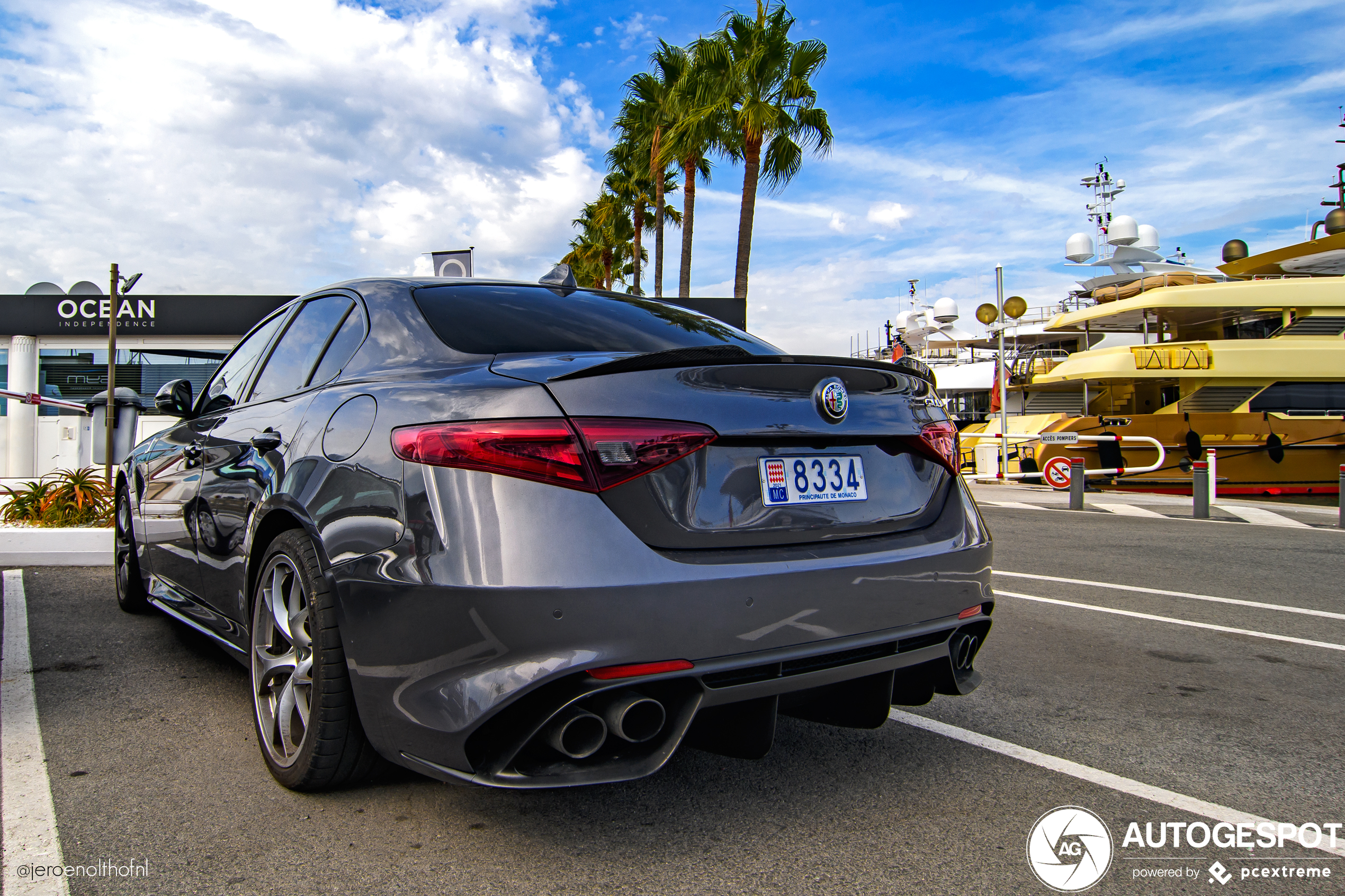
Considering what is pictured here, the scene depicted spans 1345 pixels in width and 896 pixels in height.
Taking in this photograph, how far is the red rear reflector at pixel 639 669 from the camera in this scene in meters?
1.95

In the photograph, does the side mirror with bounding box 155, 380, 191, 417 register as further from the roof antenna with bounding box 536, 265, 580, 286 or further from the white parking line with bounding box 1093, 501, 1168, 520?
the white parking line with bounding box 1093, 501, 1168, 520

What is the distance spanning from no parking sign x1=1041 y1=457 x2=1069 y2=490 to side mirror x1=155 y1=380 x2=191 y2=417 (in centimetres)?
1332

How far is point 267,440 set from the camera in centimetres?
295

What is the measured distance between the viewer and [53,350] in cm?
2133

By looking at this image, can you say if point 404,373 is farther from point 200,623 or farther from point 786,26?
point 786,26

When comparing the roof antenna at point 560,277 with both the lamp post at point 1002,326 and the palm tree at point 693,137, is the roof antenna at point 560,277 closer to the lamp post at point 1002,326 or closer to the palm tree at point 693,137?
the lamp post at point 1002,326

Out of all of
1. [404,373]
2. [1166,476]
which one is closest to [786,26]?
[1166,476]

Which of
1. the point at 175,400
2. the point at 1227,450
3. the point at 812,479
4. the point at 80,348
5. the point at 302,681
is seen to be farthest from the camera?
the point at 80,348

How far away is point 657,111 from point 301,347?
86.2 ft

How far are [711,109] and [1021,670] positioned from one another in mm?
20047

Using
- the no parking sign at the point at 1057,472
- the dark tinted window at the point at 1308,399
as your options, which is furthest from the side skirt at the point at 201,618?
the dark tinted window at the point at 1308,399

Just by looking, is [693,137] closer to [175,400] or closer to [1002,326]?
[1002,326]

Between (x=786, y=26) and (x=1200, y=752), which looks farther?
(x=786, y=26)

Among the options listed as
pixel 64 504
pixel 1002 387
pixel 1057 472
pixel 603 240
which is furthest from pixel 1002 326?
pixel 603 240
